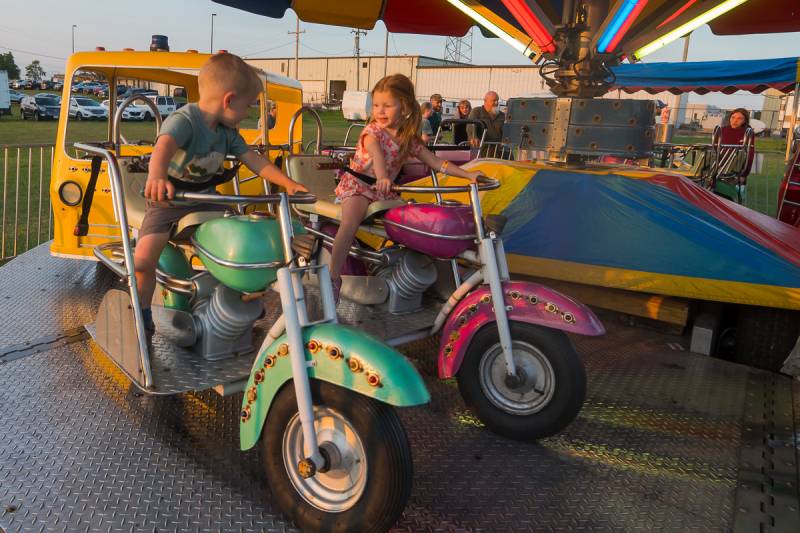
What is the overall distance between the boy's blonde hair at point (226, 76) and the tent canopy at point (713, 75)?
11404 millimetres

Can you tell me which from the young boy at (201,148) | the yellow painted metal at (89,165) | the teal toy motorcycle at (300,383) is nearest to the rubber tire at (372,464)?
the teal toy motorcycle at (300,383)

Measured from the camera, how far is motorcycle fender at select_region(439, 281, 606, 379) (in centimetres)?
262

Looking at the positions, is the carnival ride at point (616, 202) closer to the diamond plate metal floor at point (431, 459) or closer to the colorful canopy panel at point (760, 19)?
the diamond plate metal floor at point (431, 459)

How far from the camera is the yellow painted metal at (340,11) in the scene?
668 centimetres

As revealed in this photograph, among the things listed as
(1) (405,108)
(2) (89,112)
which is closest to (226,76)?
(1) (405,108)

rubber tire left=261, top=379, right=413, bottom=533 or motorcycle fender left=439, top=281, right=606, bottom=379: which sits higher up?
motorcycle fender left=439, top=281, right=606, bottom=379

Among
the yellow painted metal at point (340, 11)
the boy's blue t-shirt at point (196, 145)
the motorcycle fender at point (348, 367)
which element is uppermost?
the yellow painted metal at point (340, 11)

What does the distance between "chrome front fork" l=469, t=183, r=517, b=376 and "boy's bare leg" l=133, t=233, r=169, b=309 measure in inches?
56.2

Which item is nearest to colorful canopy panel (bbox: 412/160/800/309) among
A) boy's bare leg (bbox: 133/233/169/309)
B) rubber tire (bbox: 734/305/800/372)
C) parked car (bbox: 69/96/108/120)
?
rubber tire (bbox: 734/305/800/372)

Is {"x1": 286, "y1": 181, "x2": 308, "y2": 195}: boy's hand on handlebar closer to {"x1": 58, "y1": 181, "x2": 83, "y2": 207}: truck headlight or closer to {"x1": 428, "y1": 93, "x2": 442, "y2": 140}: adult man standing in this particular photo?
{"x1": 58, "y1": 181, "x2": 83, "y2": 207}: truck headlight

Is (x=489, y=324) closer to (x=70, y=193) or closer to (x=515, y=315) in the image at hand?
(x=515, y=315)

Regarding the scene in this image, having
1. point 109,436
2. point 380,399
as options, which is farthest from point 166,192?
point 109,436

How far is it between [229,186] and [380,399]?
3.18 metres

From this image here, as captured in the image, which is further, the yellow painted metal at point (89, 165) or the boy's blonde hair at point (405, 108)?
the yellow painted metal at point (89, 165)
